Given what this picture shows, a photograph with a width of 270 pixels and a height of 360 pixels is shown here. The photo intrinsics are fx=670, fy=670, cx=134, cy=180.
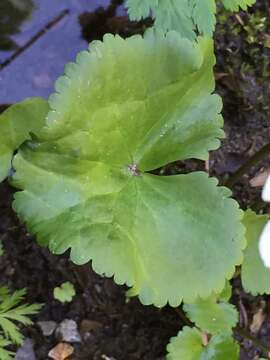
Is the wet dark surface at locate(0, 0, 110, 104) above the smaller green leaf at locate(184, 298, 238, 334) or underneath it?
above

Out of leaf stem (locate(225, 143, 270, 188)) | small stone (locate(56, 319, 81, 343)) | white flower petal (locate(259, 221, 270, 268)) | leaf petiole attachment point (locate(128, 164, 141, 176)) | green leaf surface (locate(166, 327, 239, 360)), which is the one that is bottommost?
green leaf surface (locate(166, 327, 239, 360))

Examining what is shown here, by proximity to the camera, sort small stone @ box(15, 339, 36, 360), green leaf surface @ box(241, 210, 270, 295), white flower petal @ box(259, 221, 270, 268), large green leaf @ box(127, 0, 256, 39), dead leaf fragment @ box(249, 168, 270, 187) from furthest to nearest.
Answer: dead leaf fragment @ box(249, 168, 270, 187), small stone @ box(15, 339, 36, 360), green leaf surface @ box(241, 210, 270, 295), large green leaf @ box(127, 0, 256, 39), white flower petal @ box(259, 221, 270, 268)

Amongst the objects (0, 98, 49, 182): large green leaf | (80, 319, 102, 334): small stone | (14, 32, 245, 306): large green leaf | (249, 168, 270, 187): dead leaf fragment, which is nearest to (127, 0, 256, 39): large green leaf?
(14, 32, 245, 306): large green leaf

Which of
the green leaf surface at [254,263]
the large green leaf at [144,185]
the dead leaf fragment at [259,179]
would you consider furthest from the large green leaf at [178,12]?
the dead leaf fragment at [259,179]

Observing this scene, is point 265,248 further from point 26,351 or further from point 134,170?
point 26,351

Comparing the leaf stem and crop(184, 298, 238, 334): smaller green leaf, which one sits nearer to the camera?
the leaf stem

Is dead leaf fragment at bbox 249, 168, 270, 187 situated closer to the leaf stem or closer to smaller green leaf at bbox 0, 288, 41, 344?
the leaf stem

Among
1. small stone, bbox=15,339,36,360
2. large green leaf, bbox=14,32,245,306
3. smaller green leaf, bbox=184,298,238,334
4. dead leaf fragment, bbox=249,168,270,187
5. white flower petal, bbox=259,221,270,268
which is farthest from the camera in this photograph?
dead leaf fragment, bbox=249,168,270,187
